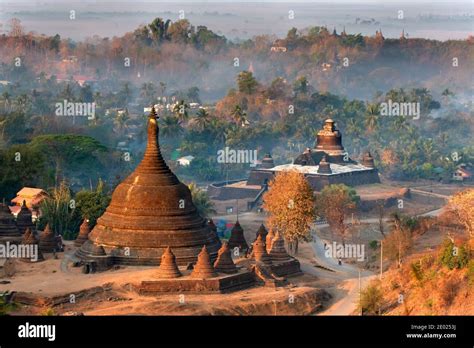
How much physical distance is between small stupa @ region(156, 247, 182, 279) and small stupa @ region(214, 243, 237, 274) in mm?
2051

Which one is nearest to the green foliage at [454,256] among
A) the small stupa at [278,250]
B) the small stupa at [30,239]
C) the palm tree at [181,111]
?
the small stupa at [278,250]

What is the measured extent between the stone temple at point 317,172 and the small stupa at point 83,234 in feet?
107

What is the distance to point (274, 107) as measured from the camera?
634 ft

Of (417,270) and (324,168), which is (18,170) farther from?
(417,270)

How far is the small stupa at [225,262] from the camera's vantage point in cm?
8238

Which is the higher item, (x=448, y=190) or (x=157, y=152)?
(x=157, y=152)

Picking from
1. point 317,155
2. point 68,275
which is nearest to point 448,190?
point 317,155

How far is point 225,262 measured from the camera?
82.6 m

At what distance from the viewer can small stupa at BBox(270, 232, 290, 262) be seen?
8688 cm

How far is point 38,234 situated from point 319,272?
48.4 feet

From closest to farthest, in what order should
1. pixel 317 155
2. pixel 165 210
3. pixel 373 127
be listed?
pixel 165 210 < pixel 317 155 < pixel 373 127

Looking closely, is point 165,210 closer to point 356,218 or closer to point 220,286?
point 220,286

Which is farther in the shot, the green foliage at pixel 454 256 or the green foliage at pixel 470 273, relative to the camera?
the green foliage at pixel 454 256

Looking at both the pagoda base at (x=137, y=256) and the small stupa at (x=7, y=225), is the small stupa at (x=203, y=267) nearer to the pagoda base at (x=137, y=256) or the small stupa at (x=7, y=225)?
the pagoda base at (x=137, y=256)
